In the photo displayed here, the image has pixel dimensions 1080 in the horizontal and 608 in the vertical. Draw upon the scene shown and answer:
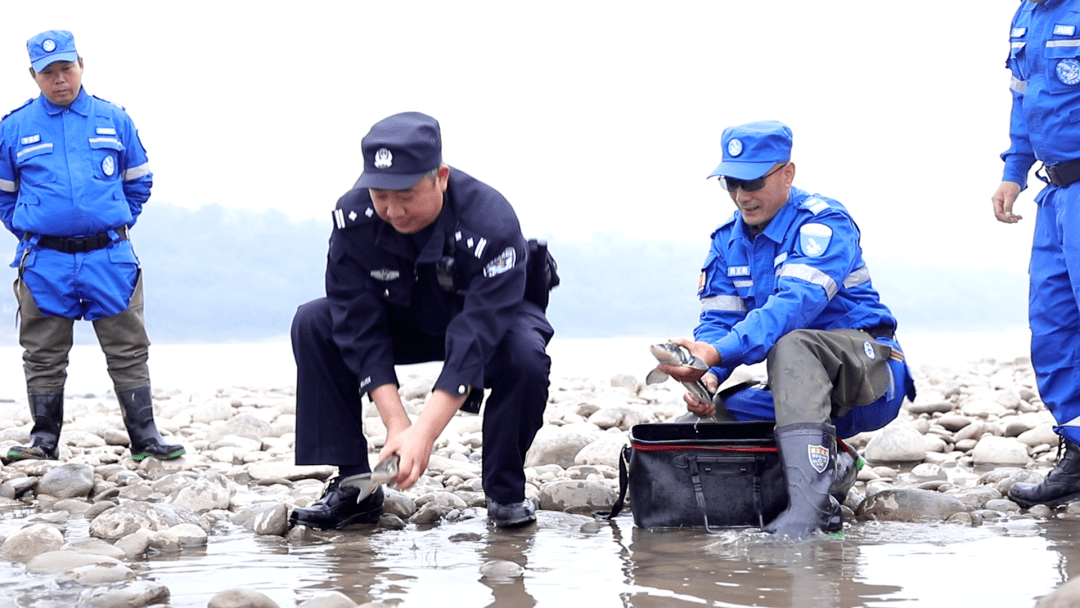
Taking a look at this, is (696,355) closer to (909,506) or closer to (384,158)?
(909,506)

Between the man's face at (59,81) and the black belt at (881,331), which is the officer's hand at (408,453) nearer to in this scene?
the black belt at (881,331)

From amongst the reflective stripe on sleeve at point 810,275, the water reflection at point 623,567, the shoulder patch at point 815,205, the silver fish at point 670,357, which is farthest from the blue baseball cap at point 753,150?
the water reflection at point 623,567

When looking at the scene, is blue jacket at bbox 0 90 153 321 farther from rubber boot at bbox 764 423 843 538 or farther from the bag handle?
rubber boot at bbox 764 423 843 538

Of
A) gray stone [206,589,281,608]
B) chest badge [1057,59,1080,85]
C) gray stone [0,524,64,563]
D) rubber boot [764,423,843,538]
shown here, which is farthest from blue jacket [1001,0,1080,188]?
gray stone [0,524,64,563]

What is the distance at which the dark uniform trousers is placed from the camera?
2898mm

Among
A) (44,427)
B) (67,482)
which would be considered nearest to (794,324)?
(67,482)

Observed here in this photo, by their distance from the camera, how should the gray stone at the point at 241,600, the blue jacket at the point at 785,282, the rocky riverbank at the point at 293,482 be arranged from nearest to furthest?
the gray stone at the point at 241,600, the rocky riverbank at the point at 293,482, the blue jacket at the point at 785,282

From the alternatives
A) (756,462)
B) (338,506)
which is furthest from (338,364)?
(756,462)

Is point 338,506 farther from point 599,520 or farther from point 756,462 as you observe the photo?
point 756,462

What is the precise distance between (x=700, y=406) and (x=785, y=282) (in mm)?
477

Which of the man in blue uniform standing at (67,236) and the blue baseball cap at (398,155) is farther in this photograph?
the man in blue uniform standing at (67,236)

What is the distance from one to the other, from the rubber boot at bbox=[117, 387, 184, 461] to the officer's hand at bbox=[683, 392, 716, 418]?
2.40m

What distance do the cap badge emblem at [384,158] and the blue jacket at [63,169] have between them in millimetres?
2255

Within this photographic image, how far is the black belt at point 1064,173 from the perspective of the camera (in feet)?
9.98
